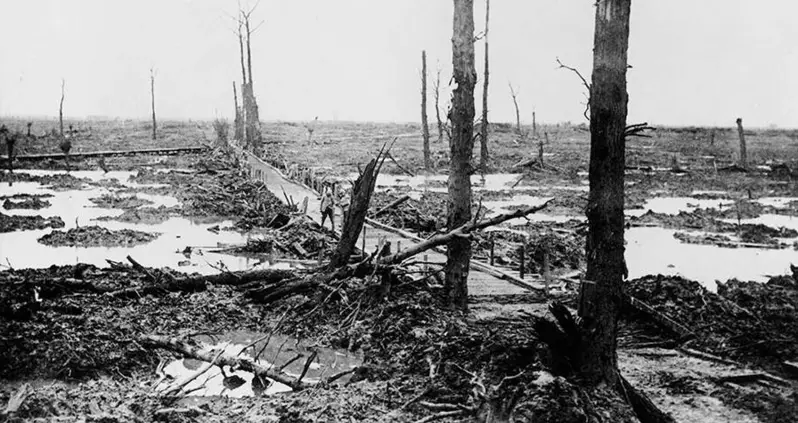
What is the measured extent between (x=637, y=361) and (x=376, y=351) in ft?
10.2

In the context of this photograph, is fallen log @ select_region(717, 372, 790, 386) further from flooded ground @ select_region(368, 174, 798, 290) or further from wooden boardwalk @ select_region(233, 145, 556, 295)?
wooden boardwalk @ select_region(233, 145, 556, 295)

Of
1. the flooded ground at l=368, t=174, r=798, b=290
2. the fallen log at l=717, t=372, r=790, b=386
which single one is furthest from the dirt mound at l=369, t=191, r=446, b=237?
the fallen log at l=717, t=372, r=790, b=386

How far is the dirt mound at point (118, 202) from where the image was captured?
24328mm

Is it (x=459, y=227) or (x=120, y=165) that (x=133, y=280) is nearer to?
(x=459, y=227)

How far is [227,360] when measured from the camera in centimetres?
766

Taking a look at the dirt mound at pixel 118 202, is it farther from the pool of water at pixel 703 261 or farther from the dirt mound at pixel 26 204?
the pool of water at pixel 703 261

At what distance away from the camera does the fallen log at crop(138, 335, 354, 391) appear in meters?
7.21

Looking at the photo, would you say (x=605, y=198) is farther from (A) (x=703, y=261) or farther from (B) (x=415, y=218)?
(B) (x=415, y=218)

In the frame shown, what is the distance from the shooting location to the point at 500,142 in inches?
2657

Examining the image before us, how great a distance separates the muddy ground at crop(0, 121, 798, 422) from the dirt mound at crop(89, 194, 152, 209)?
12.7 m

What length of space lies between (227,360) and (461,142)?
408 cm

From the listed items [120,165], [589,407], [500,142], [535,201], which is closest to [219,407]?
[589,407]

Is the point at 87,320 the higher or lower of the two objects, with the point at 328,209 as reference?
lower

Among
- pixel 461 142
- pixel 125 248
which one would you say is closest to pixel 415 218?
pixel 125 248
